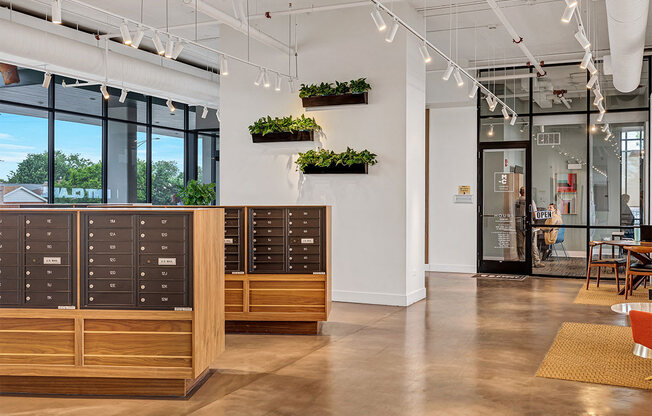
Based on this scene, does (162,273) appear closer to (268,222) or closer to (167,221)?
(167,221)

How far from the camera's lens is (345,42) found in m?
9.06

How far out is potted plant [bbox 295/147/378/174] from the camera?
28.7 ft

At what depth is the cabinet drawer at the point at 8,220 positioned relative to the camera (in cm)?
477

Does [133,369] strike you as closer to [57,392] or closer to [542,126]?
[57,392]

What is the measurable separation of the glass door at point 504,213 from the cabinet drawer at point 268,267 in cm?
688

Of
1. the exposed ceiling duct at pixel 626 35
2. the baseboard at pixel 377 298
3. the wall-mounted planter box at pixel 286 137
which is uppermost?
the exposed ceiling duct at pixel 626 35

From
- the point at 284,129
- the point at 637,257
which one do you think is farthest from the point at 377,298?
the point at 637,257

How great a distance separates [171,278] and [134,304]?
1.16ft

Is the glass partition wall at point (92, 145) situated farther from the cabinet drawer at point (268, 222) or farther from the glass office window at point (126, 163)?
the cabinet drawer at point (268, 222)

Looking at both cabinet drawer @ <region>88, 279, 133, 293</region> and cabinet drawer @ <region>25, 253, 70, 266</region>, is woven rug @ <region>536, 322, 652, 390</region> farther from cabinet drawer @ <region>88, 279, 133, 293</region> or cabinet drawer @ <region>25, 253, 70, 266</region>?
cabinet drawer @ <region>25, 253, 70, 266</region>

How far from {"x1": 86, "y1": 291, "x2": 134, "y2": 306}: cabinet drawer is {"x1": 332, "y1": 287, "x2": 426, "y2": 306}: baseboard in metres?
4.72

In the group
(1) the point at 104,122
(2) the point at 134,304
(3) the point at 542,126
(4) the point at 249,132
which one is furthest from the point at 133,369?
(3) the point at 542,126

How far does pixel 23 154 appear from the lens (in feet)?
35.4

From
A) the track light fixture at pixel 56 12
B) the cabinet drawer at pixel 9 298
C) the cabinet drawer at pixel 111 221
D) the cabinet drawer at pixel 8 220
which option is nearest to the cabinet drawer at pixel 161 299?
the cabinet drawer at pixel 111 221
